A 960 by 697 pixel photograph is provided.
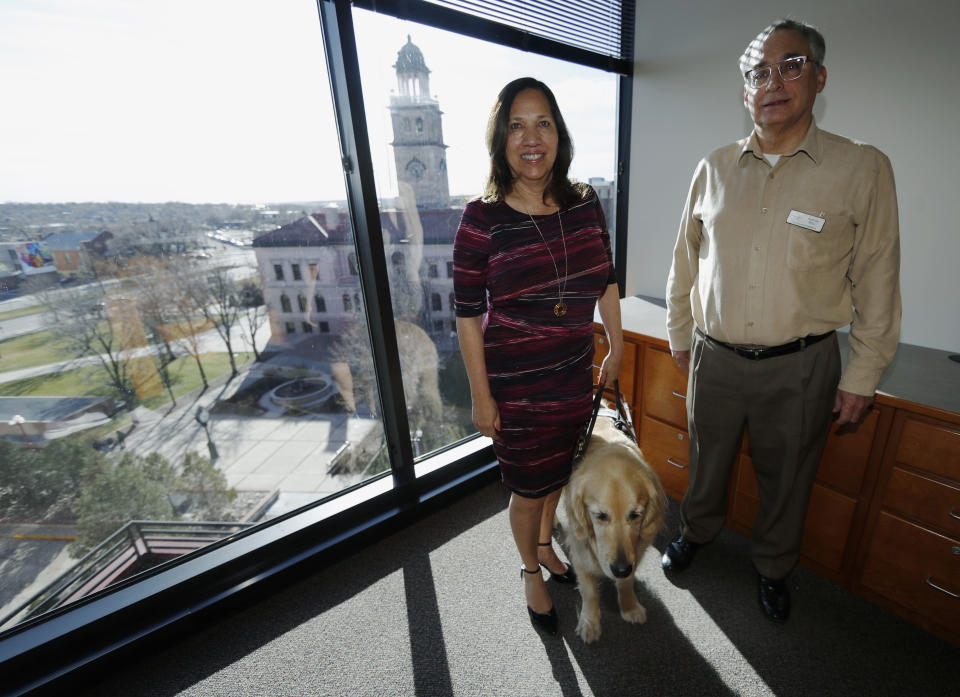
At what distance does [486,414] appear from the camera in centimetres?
133

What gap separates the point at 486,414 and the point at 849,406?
1.13 m

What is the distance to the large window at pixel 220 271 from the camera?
4.21 ft

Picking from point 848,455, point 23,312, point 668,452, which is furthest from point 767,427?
point 23,312

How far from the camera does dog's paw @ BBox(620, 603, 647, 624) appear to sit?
5.19 feet

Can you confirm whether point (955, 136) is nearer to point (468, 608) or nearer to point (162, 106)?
point (468, 608)

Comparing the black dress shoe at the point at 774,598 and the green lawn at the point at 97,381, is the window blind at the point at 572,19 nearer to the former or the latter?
the green lawn at the point at 97,381

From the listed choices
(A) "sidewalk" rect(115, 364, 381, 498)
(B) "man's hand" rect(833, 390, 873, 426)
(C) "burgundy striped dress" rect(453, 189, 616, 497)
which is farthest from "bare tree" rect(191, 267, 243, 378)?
(B) "man's hand" rect(833, 390, 873, 426)

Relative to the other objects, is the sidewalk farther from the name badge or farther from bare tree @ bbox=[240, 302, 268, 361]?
the name badge

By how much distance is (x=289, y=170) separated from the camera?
1641mm

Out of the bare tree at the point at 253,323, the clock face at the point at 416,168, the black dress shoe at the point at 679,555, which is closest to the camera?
the bare tree at the point at 253,323

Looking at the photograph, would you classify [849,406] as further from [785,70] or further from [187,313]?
[187,313]

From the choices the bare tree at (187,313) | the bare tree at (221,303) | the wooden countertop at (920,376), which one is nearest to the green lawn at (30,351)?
the bare tree at (187,313)

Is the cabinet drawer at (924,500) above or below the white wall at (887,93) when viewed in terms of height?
below

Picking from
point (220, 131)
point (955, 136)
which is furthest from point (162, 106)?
point (955, 136)
